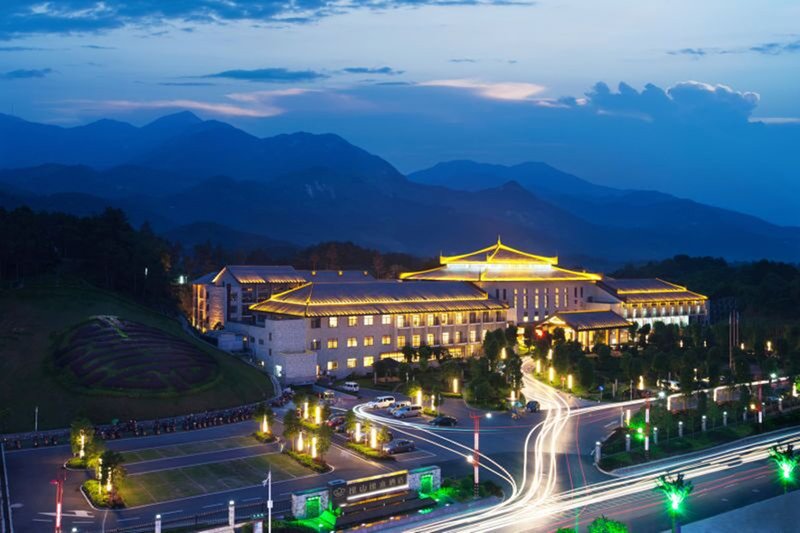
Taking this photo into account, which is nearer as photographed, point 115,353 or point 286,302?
point 115,353

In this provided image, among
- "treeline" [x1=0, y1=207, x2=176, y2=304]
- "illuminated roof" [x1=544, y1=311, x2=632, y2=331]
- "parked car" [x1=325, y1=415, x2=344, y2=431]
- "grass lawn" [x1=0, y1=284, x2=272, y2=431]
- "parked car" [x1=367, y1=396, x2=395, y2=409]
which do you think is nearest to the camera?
"parked car" [x1=325, y1=415, x2=344, y2=431]

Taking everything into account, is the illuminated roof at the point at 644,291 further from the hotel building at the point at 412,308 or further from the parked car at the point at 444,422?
the parked car at the point at 444,422

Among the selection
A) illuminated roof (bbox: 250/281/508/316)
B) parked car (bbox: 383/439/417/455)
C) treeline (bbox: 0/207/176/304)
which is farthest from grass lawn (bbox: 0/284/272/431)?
parked car (bbox: 383/439/417/455)

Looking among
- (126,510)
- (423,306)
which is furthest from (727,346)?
(126,510)

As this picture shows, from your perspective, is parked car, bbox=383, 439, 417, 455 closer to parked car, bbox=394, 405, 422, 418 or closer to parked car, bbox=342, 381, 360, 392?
parked car, bbox=394, 405, 422, 418

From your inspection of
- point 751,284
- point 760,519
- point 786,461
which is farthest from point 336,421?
point 751,284

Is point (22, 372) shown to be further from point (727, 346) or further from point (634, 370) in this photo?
point (727, 346)
